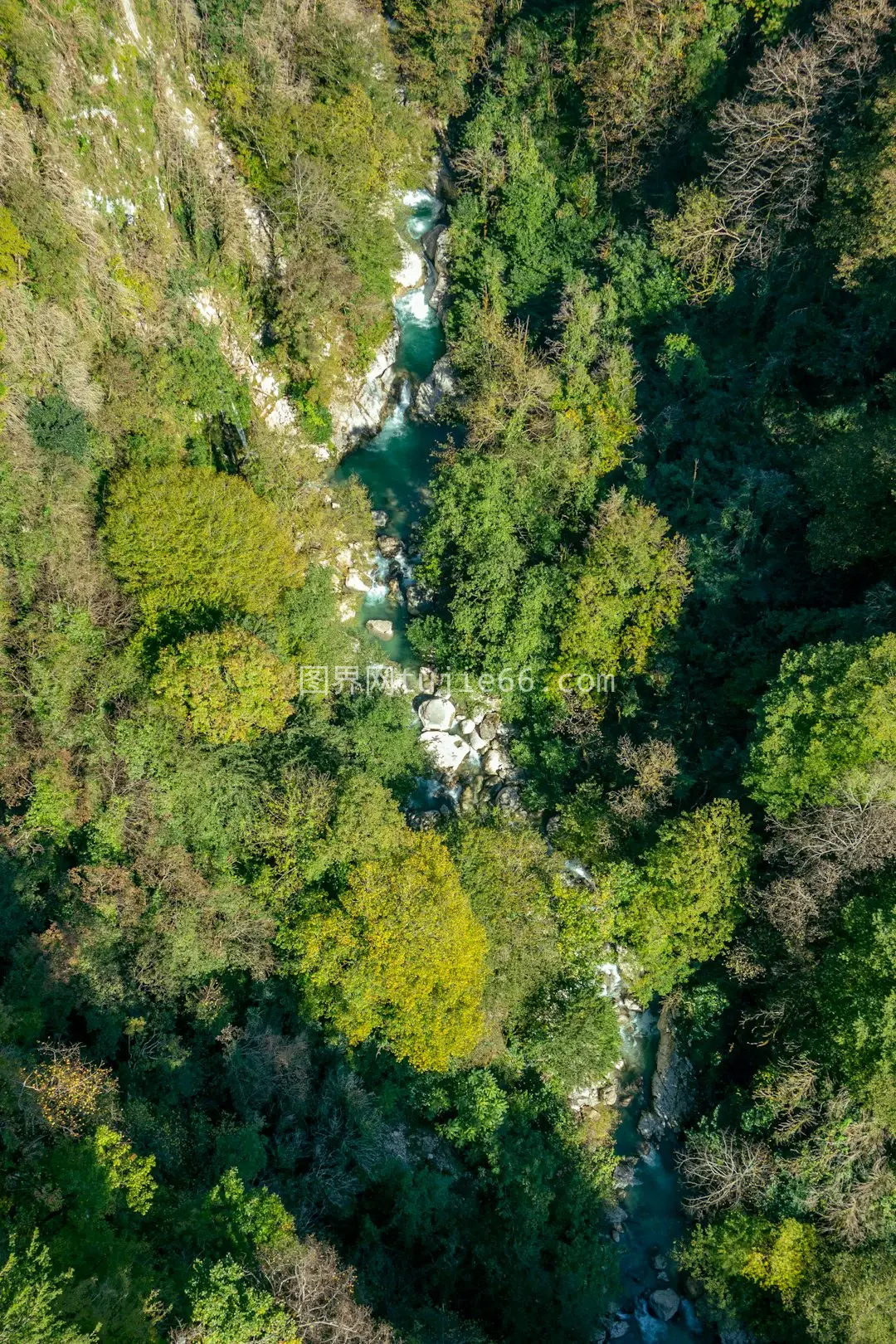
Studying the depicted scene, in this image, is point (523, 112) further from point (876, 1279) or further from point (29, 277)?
point (876, 1279)

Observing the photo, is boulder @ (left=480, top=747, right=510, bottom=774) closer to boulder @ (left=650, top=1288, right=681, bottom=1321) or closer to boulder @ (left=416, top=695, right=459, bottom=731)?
boulder @ (left=416, top=695, right=459, bottom=731)

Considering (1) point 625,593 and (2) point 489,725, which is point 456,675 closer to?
(2) point 489,725

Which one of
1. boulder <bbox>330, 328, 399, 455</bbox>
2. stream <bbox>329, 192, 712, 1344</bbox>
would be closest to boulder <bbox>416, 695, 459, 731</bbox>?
stream <bbox>329, 192, 712, 1344</bbox>

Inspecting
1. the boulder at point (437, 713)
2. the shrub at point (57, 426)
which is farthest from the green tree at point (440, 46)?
the boulder at point (437, 713)

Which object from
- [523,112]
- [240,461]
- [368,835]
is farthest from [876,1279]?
[523,112]

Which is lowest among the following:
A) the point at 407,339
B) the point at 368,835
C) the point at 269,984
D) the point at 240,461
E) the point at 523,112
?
the point at 269,984

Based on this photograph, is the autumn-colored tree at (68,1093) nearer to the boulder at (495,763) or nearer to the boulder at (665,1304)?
the boulder at (495,763)

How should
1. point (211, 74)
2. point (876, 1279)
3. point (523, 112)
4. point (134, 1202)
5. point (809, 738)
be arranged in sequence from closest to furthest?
point (134, 1202)
point (876, 1279)
point (809, 738)
point (211, 74)
point (523, 112)
